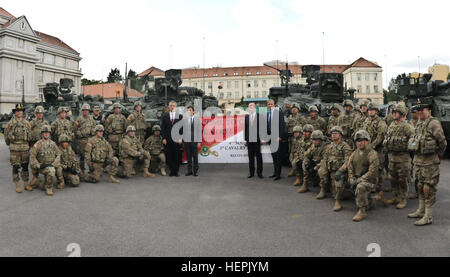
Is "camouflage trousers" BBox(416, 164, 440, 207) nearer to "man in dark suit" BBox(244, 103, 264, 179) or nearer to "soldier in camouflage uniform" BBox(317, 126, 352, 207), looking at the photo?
"soldier in camouflage uniform" BBox(317, 126, 352, 207)

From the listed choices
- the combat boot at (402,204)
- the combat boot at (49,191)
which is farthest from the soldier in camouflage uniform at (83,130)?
the combat boot at (402,204)

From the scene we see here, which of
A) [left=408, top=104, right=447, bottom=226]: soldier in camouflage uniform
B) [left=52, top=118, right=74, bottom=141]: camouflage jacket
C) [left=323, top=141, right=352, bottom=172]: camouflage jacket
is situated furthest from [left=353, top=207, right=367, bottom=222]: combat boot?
[left=52, top=118, right=74, bottom=141]: camouflage jacket

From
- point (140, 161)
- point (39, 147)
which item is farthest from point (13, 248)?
point (140, 161)

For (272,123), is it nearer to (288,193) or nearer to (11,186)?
(288,193)

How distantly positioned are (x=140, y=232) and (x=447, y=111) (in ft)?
36.7

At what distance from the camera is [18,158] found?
22.9 ft

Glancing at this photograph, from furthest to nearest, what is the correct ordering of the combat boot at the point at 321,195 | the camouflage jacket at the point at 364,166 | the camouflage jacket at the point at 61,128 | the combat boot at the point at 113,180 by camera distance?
the camouflage jacket at the point at 61,128, the combat boot at the point at 113,180, the combat boot at the point at 321,195, the camouflage jacket at the point at 364,166

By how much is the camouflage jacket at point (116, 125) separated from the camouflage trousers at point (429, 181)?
7.25 metres

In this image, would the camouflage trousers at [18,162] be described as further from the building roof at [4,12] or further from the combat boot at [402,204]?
the building roof at [4,12]

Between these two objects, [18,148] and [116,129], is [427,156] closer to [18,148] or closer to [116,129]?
[116,129]

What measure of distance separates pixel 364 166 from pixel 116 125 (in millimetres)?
6542

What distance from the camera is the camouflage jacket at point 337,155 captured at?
5.84 m

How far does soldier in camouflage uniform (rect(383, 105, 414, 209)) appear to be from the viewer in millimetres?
5477

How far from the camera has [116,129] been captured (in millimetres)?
8883
